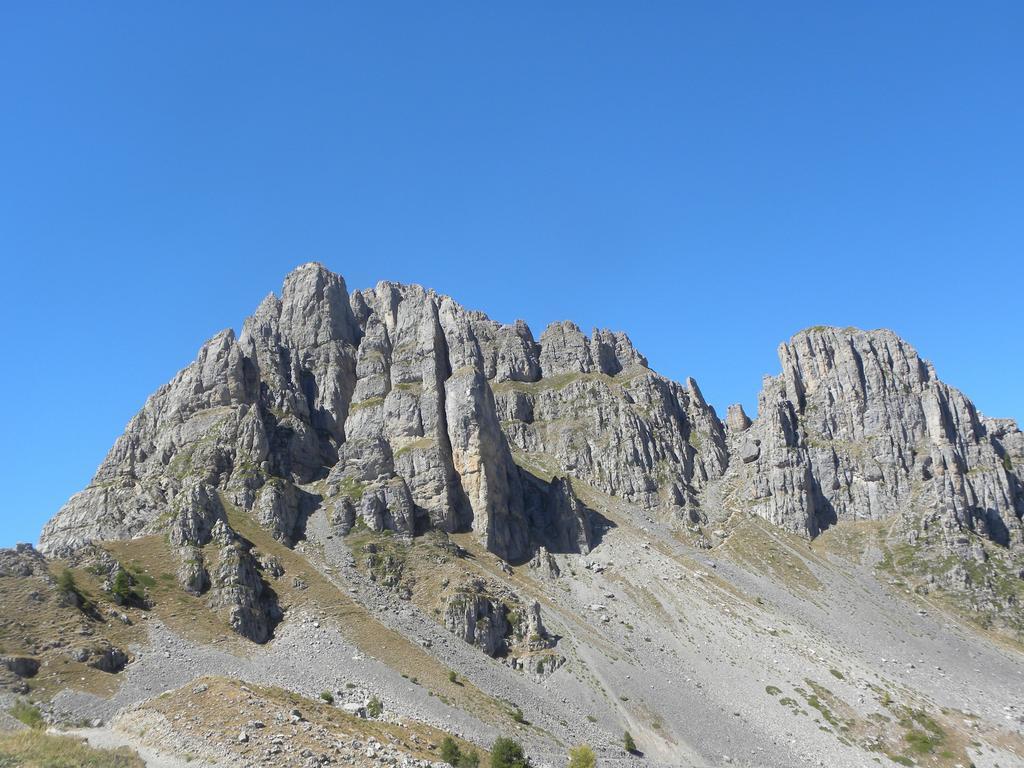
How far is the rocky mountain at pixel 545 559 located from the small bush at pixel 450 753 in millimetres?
25532

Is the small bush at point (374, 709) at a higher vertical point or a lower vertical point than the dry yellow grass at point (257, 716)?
lower

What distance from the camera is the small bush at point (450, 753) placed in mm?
57600

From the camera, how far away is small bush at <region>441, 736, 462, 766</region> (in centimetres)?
5760

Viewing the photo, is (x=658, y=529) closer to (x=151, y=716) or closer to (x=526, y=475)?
(x=526, y=475)

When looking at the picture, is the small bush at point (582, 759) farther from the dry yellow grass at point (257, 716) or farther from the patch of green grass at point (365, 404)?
the patch of green grass at point (365, 404)

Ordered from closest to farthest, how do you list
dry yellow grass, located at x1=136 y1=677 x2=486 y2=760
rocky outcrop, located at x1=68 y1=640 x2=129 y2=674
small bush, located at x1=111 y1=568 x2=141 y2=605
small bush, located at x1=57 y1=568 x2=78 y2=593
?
dry yellow grass, located at x1=136 y1=677 x2=486 y2=760, rocky outcrop, located at x1=68 y1=640 x2=129 y2=674, small bush, located at x1=57 y1=568 x2=78 y2=593, small bush, located at x1=111 y1=568 x2=141 y2=605

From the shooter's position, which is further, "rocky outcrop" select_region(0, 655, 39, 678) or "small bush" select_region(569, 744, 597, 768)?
"rocky outcrop" select_region(0, 655, 39, 678)

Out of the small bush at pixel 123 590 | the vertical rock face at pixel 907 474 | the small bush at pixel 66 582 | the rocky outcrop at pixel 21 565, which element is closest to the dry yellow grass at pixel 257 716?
the small bush at pixel 66 582

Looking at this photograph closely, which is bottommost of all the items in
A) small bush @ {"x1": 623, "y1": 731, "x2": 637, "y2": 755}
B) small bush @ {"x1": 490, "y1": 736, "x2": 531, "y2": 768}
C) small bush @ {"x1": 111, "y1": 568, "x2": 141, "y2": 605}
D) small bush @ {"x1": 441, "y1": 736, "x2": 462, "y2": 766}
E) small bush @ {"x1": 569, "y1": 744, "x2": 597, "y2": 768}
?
small bush @ {"x1": 623, "y1": 731, "x2": 637, "y2": 755}

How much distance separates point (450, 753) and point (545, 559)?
3712 inches

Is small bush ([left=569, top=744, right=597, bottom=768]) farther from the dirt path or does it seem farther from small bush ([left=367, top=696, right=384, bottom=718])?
the dirt path

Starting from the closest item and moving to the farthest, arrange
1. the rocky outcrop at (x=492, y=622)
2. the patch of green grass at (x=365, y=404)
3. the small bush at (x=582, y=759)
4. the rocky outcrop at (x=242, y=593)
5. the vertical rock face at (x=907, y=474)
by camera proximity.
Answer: the small bush at (x=582, y=759) < the rocky outcrop at (x=242, y=593) < the rocky outcrop at (x=492, y=622) < the vertical rock face at (x=907, y=474) < the patch of green grass at (x=365, y=404)

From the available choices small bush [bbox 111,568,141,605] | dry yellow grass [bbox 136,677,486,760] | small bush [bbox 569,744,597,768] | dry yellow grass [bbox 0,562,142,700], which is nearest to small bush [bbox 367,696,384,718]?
dry yellow grass [bbox 136,677,486,760]

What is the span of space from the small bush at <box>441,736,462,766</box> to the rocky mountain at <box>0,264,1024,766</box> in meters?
25.5
